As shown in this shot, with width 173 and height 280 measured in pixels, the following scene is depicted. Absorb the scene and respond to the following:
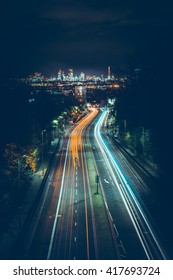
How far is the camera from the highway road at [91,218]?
21.3 metres

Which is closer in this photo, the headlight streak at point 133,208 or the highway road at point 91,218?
the highway road at point 91,218

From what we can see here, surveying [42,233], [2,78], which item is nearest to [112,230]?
[42,233]

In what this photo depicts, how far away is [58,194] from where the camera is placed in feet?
108

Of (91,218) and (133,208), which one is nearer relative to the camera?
(91,218)

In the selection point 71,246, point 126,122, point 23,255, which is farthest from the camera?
point 126,122

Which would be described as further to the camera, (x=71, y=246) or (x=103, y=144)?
(x=103, y=144)

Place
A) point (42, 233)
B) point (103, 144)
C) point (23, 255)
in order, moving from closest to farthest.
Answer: point (23, 255) < point (42, 233) < point (103, 144)

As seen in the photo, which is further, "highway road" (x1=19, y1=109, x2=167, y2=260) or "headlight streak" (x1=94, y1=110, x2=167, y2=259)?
"headlight streak" (x1=94, y1=110, x2=167, y2=259)

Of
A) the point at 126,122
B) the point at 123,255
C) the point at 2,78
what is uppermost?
the point at 2,78

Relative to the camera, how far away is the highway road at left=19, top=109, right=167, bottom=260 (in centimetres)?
2127

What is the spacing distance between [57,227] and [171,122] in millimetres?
19386

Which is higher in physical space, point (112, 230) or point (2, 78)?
point (2, 78)

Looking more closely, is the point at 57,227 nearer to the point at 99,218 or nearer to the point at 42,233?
the point at 42,233

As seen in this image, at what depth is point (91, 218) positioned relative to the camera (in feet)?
87.7
